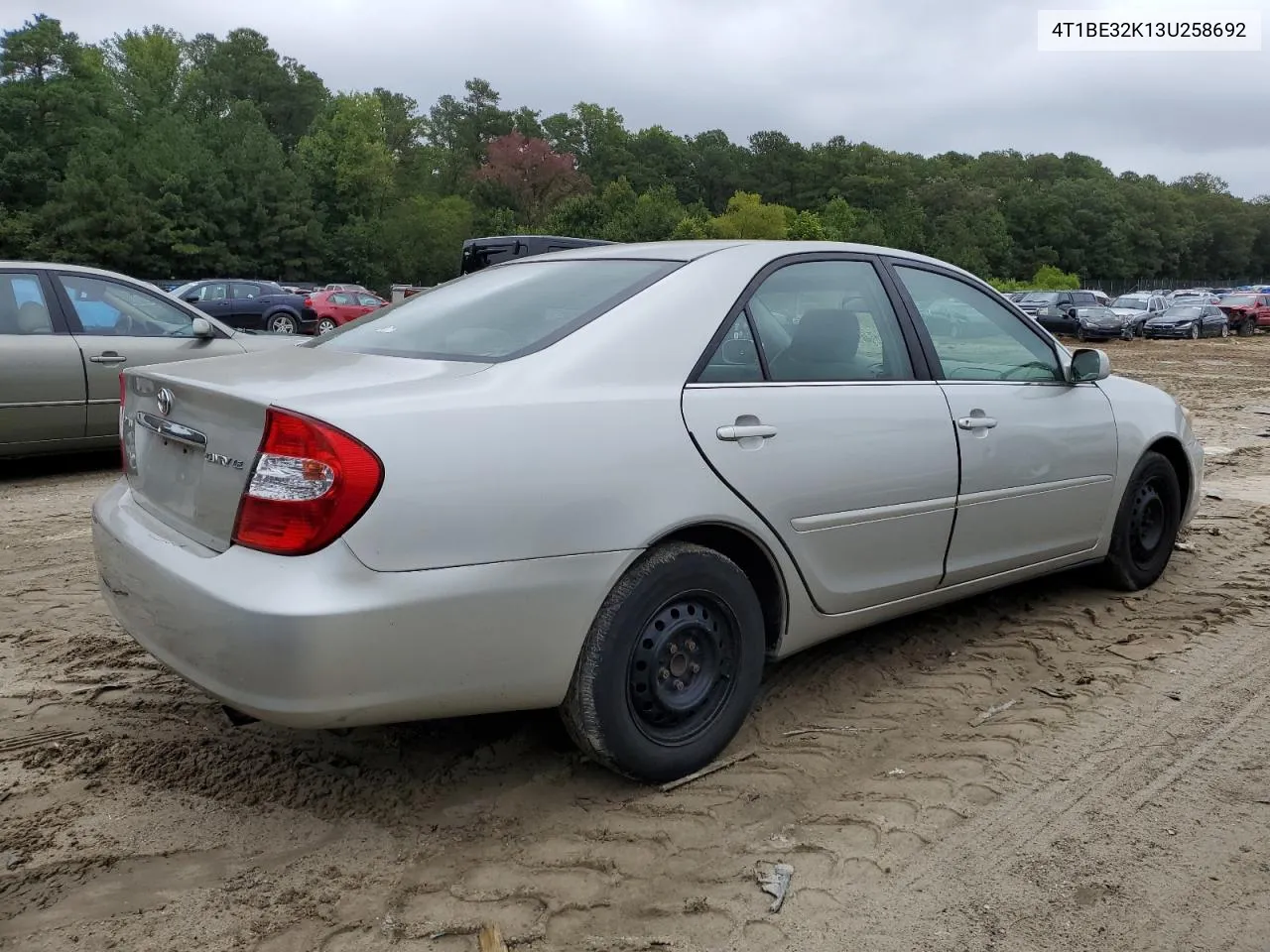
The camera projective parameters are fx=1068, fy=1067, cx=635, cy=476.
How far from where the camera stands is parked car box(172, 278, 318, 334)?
26.2 m

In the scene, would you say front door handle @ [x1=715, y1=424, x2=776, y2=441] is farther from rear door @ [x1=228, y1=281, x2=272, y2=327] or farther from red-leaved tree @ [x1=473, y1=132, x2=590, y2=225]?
red-leaved tree @ [x1=473, y1=132, x2=590, y2=225]

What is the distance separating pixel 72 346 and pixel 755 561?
584cm

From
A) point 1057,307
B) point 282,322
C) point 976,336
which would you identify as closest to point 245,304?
point 282,322

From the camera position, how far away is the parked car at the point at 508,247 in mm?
14578

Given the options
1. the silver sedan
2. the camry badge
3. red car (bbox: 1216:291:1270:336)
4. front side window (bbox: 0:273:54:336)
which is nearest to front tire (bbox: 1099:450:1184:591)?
the silver sedan

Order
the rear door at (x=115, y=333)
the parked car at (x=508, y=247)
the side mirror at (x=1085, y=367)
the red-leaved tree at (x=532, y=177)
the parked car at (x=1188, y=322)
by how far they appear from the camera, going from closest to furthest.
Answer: the side mirror at (x=1085, y=367) → the rear door at (x=115, y=333) → the parked car at (x=508, y=247) → the parked car at (x=1188, y=322) → the red-leaved tree at (x=532, y=177)

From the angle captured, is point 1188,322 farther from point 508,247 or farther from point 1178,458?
point 1178,458

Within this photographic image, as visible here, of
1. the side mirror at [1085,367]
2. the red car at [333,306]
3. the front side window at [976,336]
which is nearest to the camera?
the front side window at [976,336]

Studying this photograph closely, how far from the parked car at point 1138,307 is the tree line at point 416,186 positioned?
22.5 meters

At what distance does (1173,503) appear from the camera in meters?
4.98

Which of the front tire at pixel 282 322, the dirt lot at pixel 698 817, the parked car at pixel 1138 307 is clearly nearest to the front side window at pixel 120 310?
the dirt lot at pixel 698 817

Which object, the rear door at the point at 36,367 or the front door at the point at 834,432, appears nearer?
the front door at the point at 834,432

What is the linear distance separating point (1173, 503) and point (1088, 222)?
10693 centimetres

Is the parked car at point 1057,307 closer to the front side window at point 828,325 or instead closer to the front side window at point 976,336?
the front side window at point 976,336
